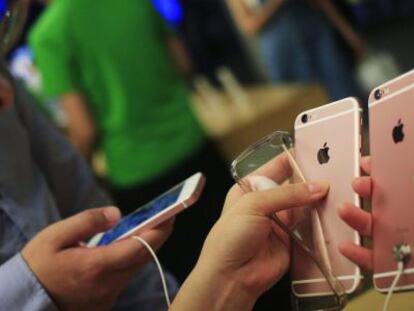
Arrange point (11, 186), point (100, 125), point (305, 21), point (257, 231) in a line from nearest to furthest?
point (257, 231), point (11, 186), point (100, 125), point (305, 21)

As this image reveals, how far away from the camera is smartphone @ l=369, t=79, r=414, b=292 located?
378mm

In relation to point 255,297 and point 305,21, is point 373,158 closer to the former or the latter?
point 255,297

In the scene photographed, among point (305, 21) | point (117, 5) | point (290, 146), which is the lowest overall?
point (305, 21)

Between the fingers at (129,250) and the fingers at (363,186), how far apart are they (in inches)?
6.7

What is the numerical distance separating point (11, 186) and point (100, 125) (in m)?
0.62

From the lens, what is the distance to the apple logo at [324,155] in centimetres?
41

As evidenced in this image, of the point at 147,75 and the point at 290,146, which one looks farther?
the point at 147,75

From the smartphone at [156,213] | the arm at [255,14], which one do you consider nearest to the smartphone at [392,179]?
the smartphone at [156,213]

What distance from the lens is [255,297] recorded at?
42 cm

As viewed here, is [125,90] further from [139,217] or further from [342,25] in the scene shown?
[342,25]

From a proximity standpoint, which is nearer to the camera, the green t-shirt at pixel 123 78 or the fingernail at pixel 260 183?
the fingernail at pixel 260 183

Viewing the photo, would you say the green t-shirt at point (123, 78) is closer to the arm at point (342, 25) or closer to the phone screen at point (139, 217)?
the arm at point (342, 25)

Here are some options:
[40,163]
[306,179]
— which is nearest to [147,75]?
[40,163]

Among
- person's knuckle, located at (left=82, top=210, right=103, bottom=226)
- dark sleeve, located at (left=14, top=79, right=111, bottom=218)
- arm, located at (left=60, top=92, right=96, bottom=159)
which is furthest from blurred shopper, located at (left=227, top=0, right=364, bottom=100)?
person's knuckle, located at (left=82, top=210, right=103, bottom=226)
